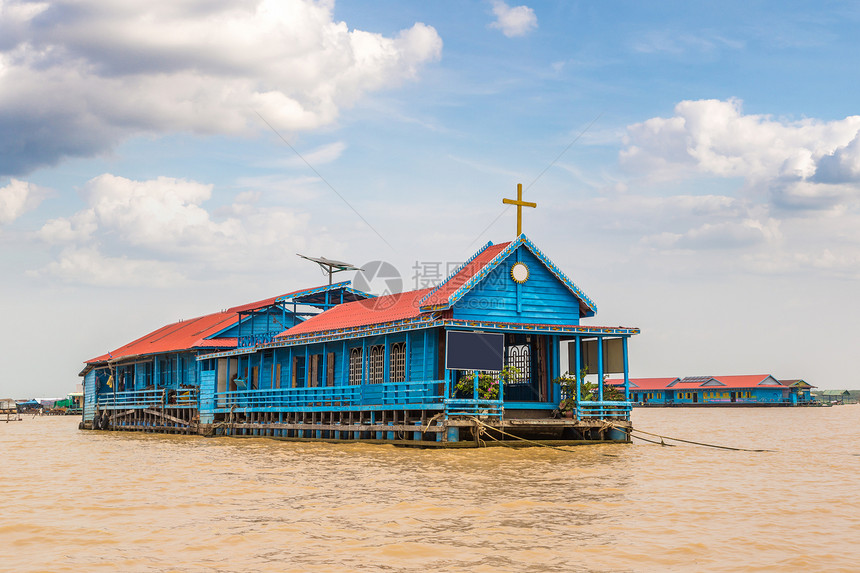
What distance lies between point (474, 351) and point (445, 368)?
3.50 feet

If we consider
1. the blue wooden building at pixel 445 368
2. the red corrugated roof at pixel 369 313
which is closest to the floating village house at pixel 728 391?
the red corrugated roof at pixel 369 313

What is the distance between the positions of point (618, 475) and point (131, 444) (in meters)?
23.1

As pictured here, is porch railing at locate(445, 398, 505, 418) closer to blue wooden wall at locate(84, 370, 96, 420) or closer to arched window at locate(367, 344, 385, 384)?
arched window at locate(367, 344, 385, 384)

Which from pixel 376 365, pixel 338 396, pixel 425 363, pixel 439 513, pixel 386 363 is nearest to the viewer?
pixel 439 513

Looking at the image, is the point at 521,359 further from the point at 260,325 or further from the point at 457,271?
the point at 260,325

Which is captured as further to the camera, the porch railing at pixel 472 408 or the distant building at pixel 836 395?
the distant building at pixel 836 395

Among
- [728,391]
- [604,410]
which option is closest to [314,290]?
[604,410]

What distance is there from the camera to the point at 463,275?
28.2m

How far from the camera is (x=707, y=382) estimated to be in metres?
113

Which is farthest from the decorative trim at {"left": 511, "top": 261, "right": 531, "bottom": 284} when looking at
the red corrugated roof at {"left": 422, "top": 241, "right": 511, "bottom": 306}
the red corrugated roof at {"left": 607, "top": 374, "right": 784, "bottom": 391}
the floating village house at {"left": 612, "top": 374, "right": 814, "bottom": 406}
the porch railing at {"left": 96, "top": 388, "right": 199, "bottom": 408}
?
the red corrugated roof at {"left": 607, "top": 374, "right": 784, "bottom": 391}

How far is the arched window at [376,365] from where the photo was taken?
97.1ft

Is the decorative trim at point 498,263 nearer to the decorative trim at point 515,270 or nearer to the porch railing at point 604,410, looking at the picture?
the decorative trim at point 515,270

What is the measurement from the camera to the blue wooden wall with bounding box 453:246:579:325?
27.1 metres

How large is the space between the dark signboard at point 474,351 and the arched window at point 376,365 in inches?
208
